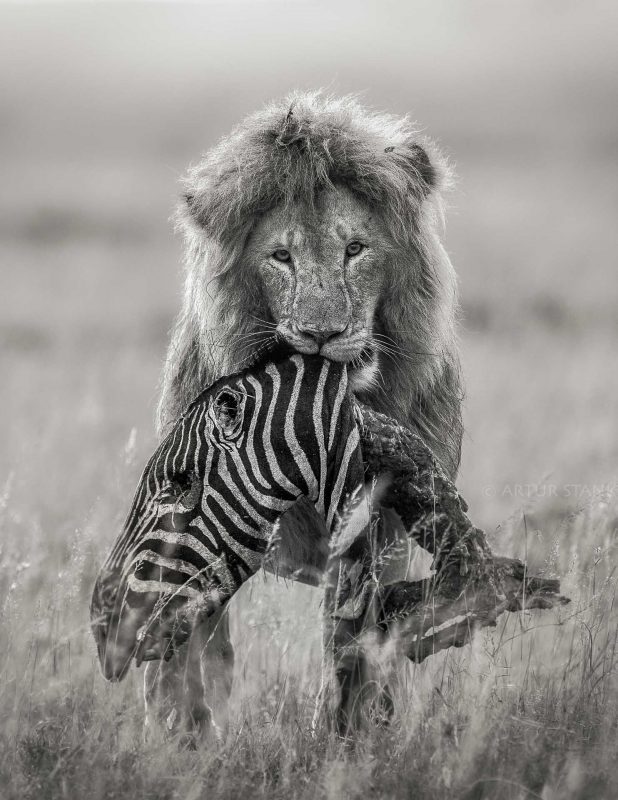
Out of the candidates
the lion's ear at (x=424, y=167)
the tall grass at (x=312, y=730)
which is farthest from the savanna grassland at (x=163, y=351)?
the lion's ear at (x=424, y=167)

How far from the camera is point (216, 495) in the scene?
3.97m

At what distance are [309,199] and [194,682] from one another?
1978mm

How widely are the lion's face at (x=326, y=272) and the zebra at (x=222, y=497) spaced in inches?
15.4

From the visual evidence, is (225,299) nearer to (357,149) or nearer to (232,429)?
(357,149)

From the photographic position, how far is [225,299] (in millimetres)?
5340

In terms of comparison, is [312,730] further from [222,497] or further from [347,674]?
[222,497]

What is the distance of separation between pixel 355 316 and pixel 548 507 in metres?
5.65

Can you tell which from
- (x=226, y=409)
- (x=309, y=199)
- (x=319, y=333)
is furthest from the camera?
(x=309, y=199)

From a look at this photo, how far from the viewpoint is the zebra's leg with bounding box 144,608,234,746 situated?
465cm

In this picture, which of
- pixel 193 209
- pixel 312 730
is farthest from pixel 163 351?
pixel 312 730

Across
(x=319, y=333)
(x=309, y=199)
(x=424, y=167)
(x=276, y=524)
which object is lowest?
(x=276, y=524)

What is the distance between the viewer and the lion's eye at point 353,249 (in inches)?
200

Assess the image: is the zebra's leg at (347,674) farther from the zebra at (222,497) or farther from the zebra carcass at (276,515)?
the zebra at (222,497)

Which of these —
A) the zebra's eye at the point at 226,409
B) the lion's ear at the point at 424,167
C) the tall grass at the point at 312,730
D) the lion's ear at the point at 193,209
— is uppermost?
the lion's ear at the point at 424,167
